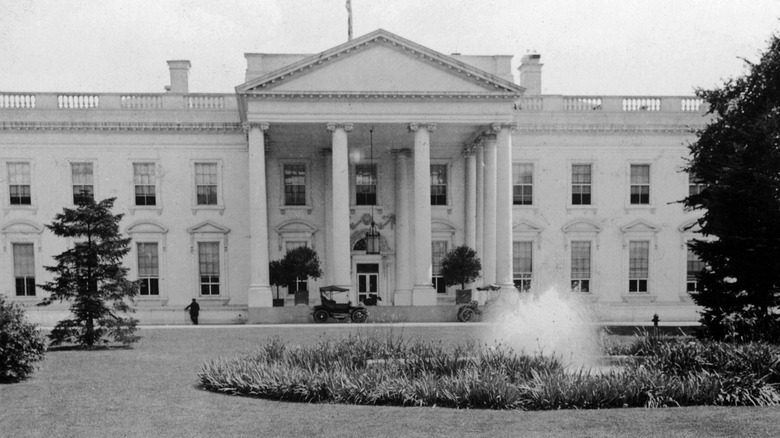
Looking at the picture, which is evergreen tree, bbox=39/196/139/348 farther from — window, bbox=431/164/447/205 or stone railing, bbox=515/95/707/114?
stone railing, bbox=515/95/707/114

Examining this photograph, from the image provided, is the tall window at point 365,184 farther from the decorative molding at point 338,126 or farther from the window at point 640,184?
the window at point 640,184

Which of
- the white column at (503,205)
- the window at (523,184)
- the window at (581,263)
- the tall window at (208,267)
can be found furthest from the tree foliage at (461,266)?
the tall window at (208,267)

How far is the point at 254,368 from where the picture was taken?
43.8ft

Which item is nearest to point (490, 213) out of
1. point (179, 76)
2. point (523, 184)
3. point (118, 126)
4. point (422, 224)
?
point (422, 224)

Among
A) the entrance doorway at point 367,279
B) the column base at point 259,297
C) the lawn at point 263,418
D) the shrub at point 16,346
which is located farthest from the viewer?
the entrance doorway at point 367,279

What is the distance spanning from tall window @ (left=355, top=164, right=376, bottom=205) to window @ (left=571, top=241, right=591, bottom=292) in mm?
10881

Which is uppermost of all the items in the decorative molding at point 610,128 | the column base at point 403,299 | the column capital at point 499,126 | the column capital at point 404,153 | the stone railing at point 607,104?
the stone railing at point 607,104

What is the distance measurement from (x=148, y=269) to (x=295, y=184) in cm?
861

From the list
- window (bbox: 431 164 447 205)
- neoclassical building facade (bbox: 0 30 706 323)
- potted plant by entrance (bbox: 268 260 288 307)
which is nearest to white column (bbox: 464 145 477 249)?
neoclassical building facade (bbox: 0 30 706 323)

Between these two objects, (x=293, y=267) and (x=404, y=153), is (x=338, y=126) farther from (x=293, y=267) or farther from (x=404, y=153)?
(x=293, y=267)

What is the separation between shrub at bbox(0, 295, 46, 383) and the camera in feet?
45.2

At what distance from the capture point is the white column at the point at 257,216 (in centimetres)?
3112

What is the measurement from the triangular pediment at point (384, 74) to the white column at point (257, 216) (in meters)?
2.14

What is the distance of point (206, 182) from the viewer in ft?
119
